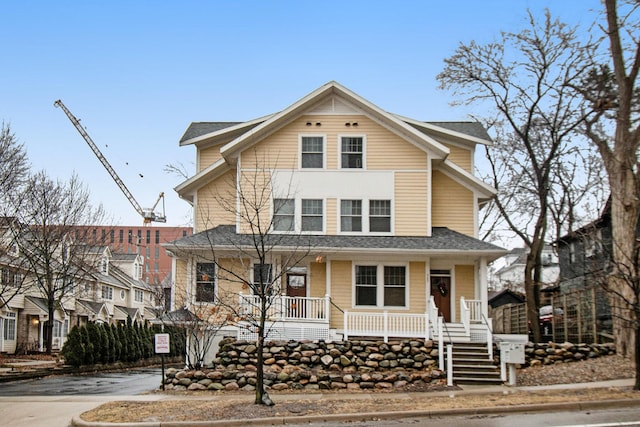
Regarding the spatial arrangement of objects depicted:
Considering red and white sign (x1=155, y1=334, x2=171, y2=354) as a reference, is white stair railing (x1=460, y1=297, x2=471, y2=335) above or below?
above

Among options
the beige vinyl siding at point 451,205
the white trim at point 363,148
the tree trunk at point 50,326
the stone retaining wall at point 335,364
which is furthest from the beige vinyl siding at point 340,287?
the tree trunk at point 50,326

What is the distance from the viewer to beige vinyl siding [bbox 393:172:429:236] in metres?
24.6

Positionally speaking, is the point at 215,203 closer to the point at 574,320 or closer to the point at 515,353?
the point at 515,353

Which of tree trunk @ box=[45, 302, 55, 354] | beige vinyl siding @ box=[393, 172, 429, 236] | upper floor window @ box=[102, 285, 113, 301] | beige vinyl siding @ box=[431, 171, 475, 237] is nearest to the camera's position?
beige vinyl siding @ box=[393, 172, 429, 236]

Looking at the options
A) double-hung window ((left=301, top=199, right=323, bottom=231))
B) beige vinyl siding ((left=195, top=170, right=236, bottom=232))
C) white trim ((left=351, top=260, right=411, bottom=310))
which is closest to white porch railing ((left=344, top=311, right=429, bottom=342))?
white trim ((left=351, top=260, right=411, bottom=310))

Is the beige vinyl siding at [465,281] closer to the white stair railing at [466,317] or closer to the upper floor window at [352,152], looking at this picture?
the white stair railing at [466,317]

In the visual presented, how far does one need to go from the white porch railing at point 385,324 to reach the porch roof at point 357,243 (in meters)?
2.19

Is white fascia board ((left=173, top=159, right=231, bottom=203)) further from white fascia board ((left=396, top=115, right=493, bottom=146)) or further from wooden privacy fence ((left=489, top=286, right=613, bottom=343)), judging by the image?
wooden privacy fence ((left=489, top=286, right=613, bottom=343))

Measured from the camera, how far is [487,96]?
28328mm

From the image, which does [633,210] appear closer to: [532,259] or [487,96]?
[532,259]

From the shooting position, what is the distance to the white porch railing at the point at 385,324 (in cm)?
2214

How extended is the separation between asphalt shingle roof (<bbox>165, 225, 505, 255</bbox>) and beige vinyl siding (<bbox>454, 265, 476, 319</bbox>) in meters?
1.15

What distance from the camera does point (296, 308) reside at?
23.0 metres

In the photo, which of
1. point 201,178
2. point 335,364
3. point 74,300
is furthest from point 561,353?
point 74,300
